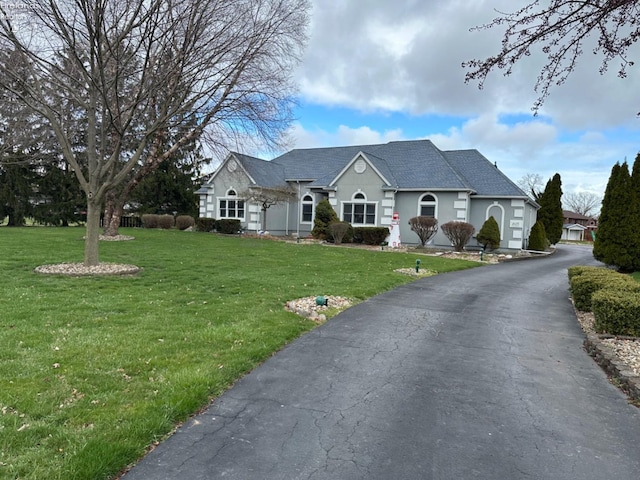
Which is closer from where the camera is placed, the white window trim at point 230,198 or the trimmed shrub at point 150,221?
the white window trim at point 230,198

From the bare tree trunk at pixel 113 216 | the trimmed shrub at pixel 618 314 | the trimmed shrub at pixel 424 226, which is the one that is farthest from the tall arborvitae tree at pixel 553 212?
the bare tree trunk at pixel 113 216

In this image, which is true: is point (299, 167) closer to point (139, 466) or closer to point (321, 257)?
point (321, 257)

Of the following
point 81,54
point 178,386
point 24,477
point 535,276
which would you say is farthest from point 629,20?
point 81,54

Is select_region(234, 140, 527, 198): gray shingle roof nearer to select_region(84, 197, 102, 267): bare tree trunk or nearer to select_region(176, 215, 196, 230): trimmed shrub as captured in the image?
select_region(176, 215, 196, 230): trimmed shrub

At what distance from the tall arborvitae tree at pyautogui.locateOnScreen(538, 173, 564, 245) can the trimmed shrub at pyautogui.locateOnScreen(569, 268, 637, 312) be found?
81.0ft

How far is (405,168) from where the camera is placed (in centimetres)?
2583

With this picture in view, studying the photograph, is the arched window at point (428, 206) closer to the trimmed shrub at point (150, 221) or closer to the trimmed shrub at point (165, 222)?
the trimmed shrub at point (165, 222)

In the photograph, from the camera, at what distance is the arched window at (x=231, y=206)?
92.0 ft

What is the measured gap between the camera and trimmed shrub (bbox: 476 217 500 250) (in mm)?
21766

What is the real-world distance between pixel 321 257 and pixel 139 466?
1358 cm

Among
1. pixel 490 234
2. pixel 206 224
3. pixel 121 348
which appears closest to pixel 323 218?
pixel 490 234

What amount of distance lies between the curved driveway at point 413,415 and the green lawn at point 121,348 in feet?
0.93

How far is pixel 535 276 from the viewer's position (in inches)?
555

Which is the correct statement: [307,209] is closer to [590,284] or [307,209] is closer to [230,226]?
[230,226]
